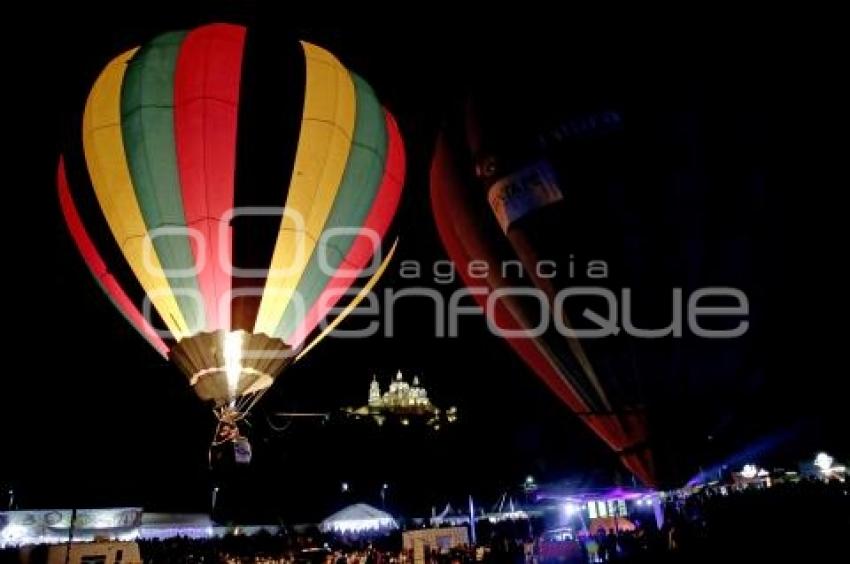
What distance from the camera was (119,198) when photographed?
28.0 feet

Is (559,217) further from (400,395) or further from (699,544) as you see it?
(400,395)

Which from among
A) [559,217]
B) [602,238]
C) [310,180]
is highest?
[310,180]

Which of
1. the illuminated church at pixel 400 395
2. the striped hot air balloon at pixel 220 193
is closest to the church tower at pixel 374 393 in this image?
the illuminated church at pixel 400 395

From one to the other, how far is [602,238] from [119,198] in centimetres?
623

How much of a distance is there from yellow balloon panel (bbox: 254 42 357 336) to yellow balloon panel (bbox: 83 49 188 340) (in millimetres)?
1270

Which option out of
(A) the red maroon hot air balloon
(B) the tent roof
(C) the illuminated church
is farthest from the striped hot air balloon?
(C) the illuminated church

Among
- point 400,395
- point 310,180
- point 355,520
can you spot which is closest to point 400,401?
point 400,395

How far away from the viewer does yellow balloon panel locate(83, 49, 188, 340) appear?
843 cm

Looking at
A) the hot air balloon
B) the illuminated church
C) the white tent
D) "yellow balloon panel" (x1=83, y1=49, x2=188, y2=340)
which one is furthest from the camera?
the illuminated church

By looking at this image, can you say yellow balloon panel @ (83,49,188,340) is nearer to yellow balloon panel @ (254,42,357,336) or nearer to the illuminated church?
yellow balloon panel @ (254,42,357,336)

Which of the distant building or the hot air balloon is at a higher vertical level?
the distant building

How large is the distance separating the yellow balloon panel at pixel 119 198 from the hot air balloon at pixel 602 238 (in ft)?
14.8

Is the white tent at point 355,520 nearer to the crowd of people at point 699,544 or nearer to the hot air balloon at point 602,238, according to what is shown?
the crowd of people at point 699,544

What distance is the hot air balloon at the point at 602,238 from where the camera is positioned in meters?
5.98
